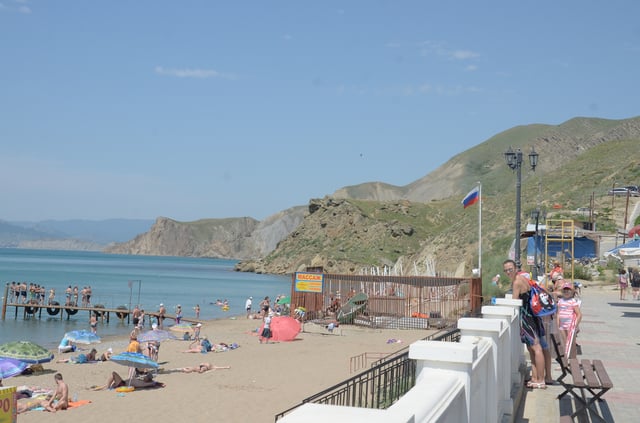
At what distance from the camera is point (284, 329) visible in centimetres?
2723

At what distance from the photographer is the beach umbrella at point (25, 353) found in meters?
20.4

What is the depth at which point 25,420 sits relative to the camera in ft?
46.9

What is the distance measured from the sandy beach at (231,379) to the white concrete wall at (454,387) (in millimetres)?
8297

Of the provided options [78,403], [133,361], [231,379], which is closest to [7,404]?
[78,403]

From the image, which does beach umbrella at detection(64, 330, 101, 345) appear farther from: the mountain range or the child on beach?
the child on beach

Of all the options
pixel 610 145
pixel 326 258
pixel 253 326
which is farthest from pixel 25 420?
pixel 326 258

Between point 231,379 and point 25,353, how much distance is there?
22.2 feet

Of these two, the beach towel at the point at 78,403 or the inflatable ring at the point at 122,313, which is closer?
the beach towel at the point at 78,403

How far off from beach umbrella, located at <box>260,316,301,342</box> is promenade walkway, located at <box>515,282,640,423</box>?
1120 cm

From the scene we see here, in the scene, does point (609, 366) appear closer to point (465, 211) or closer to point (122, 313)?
point (122, 313)

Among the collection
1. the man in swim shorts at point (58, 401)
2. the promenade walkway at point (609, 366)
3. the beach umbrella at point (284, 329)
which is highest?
the promenade walkway at point (609, 366)

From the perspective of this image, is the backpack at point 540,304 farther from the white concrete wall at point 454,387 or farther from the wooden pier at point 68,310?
the wooden pier at point 68,310

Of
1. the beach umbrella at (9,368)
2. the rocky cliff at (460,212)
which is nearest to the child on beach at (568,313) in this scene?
the beach umbrella at (9,368)

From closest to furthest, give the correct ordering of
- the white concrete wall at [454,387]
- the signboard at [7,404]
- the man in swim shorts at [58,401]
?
the white concrete wall at [454,387], the signboard at [7,404], the man in swim shorts at [58,401]
